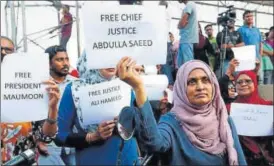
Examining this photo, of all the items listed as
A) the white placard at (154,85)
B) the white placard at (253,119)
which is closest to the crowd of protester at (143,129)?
the white placard at (253,119)

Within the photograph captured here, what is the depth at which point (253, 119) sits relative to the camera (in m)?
4.01

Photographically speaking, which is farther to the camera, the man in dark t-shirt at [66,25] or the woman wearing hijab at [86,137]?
the man in dark t-shirt at [66,25]

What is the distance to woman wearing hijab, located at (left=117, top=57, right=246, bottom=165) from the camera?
95.7 inches

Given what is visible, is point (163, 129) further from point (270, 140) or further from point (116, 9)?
point (270, 140)

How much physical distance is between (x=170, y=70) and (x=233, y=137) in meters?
4.83

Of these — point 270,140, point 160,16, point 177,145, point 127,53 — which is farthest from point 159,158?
point 270,140

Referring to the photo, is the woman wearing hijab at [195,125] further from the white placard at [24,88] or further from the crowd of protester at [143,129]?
the white placard at [24,88]

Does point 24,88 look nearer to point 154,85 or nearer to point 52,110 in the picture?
point 52,110

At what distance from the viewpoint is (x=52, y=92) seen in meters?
2.92

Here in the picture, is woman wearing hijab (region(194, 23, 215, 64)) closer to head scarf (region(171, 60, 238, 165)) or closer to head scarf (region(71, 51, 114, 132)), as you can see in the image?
head scarf (region(71, 51, 114, 132))

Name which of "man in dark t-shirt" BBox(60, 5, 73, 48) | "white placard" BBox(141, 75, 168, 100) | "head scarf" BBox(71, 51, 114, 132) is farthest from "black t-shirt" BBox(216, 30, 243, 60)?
"head scarf" BBox(71, 51, 114, 132)

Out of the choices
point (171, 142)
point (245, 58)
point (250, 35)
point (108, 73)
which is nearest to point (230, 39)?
point (250, 35)

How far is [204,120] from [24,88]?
1135mm

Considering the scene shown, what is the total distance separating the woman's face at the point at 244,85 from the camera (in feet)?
14.4
